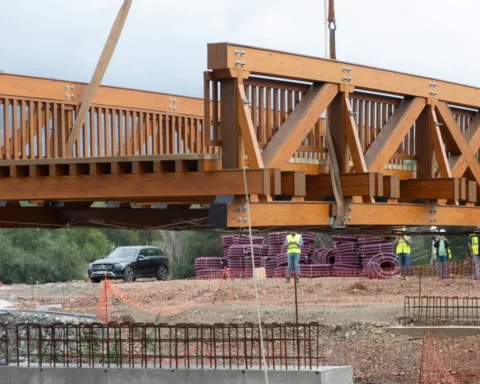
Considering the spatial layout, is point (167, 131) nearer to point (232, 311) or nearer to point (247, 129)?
point (247, 129)

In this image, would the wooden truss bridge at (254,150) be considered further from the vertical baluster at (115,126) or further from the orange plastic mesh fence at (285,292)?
the orange plastic mesh fence at (285,292)

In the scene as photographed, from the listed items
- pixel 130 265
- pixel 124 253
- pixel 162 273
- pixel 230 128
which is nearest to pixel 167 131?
pixel 230 128

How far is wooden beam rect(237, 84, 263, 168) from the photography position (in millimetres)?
12203

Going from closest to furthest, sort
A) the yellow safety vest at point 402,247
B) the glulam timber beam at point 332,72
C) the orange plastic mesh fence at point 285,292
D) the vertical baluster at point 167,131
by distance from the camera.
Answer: the glulam timber beam at point 332,72 → the vertical baluster at point 167,131 → the orange plastic mesh fence at point 285,292 → the yellow safety vest at point 402,247

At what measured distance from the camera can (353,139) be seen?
1395cm

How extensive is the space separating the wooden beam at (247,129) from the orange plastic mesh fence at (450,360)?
9.67 m

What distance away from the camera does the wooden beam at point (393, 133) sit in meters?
14.8

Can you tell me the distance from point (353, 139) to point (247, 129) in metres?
2.16

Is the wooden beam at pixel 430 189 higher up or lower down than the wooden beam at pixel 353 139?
lower down

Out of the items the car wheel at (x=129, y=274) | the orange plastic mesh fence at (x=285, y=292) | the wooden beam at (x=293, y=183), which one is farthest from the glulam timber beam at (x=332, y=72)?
the car wheel at (x=129, y=274)

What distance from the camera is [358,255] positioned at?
3950 centimetres

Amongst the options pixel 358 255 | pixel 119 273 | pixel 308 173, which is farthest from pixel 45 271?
pixel 308 173

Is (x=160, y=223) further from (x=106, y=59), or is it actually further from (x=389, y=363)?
(x=389, y=363)

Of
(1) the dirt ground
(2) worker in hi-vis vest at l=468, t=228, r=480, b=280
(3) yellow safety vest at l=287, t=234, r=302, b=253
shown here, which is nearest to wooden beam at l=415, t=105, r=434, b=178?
(1) the dirt ground
